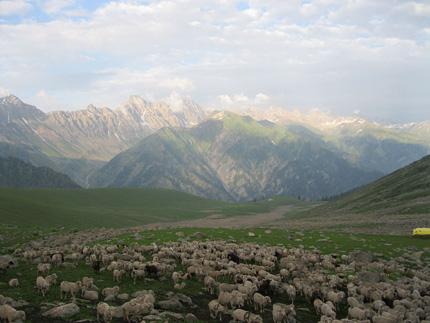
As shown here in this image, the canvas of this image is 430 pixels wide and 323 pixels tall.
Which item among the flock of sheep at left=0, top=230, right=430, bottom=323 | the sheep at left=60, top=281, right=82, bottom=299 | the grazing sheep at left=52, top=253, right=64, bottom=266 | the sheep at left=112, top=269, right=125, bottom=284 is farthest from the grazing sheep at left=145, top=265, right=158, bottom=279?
the grazing sheep at left=52, top=253, right=64, bottom=266

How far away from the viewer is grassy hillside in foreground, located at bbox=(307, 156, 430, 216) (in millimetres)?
75188

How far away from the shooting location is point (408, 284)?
26266 millimetres

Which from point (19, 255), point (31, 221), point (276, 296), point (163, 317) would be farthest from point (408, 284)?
point (31, 221)

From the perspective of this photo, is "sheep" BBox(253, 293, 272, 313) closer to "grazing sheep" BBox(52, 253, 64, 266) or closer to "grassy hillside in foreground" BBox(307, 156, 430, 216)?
"grazing sheep" BBox(52, 253, 64, 266)

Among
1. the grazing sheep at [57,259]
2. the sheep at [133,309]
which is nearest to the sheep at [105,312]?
the sheep at [133,309]

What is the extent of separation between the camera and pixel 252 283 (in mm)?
23688

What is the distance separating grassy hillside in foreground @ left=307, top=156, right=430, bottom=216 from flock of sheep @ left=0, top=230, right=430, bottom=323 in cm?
4759

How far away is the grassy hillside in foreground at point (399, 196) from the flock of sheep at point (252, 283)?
1873 inches

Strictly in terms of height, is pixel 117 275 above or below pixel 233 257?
above

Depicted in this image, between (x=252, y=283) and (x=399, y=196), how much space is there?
3130 inches

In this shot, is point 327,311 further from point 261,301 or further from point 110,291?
point 110,291

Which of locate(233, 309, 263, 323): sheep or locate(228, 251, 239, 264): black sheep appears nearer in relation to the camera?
locate(233, 309, 263, 323): sheep

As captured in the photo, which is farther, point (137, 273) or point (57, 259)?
point (57, 259)

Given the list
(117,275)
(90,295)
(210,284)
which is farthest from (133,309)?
(210,284)
